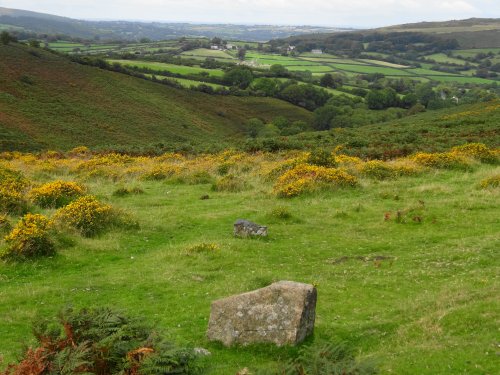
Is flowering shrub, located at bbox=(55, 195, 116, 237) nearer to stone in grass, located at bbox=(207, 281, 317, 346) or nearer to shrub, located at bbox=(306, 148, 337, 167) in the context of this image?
stone in grass, located at bbox=(207, 281, 317, 346)

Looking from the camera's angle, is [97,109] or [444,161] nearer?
[444,161]

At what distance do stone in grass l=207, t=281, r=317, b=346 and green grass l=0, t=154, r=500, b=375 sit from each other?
0.90 feet

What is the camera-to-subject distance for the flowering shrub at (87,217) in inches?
712

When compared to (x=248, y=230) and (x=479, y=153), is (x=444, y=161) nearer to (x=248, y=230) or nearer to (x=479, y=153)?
(x=479, y=153)

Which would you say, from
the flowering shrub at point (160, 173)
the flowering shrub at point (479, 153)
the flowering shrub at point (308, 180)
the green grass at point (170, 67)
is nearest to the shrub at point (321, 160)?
the flowering shrub at point (308, 180)

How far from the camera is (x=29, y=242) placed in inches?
615

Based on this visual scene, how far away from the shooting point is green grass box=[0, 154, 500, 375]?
969 cm

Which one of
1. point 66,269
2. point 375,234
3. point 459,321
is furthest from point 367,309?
point 66,269

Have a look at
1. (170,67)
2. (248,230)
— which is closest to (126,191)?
(248,230)

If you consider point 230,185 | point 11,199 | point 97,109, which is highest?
point 11,199

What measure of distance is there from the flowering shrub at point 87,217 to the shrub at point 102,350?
34.1ft

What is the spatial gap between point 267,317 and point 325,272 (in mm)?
4784

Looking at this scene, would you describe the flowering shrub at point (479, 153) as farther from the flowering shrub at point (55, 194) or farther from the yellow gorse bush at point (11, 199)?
the yellow gorse bush at point (11, 199)

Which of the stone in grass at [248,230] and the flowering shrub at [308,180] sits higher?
the flowering shrub at [308,180]
